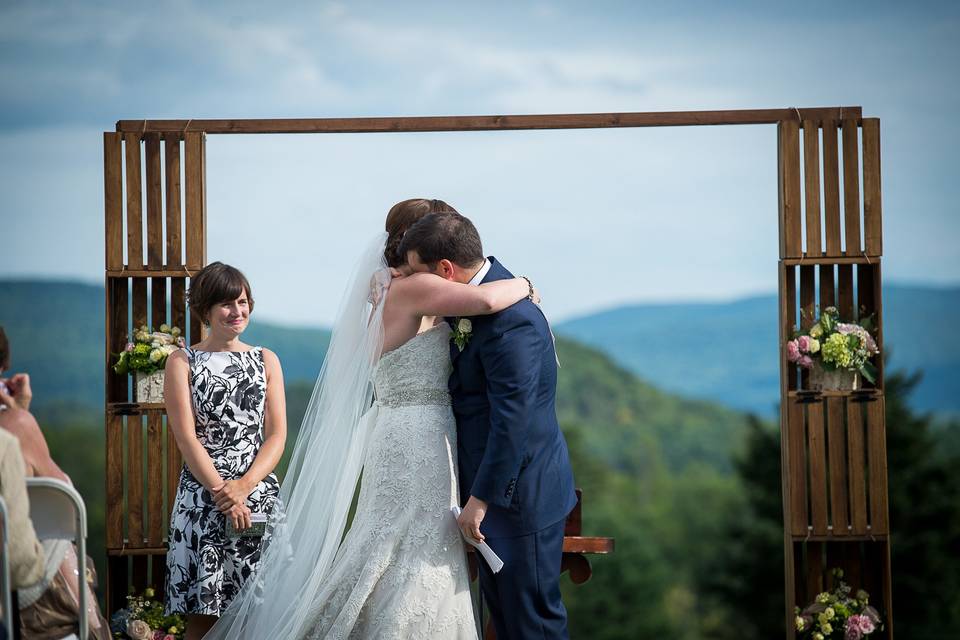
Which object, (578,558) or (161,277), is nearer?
(578,558)

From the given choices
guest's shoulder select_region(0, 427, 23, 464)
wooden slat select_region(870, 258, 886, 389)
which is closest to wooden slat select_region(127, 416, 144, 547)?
guest's shoulder select_region(0, 427, 23, 464)

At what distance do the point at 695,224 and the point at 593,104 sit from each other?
680 cm

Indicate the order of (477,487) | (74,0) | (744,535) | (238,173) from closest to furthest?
(477,487), (744,535), (74,0), (238,173)

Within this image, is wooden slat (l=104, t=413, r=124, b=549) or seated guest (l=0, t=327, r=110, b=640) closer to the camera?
seated guest (l=0, t=327, r=110, b=640)

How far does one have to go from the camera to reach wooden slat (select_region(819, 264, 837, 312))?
17.6 ft

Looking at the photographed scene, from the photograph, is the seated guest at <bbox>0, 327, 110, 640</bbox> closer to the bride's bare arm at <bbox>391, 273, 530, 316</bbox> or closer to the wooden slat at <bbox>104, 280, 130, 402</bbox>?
the bride's bare arm at <bbox>391, 273, 530, 316</bbox>

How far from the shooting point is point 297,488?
402cm

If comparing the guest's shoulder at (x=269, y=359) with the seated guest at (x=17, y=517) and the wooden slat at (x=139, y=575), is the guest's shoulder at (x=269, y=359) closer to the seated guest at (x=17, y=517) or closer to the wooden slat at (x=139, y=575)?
the seated guest at (x=17, y=517)

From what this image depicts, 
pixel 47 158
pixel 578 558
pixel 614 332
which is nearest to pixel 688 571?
pixel 614 332

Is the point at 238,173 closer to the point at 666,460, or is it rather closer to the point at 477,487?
the point at 666,460

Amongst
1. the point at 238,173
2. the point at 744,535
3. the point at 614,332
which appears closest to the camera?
the point at 744,535

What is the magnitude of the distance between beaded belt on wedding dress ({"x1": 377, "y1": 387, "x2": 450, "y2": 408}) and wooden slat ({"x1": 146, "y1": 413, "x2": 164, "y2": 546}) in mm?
2049

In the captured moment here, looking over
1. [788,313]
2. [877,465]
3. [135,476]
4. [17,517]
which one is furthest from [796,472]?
[17,517]

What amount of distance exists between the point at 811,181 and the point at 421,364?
2602 millimetres
